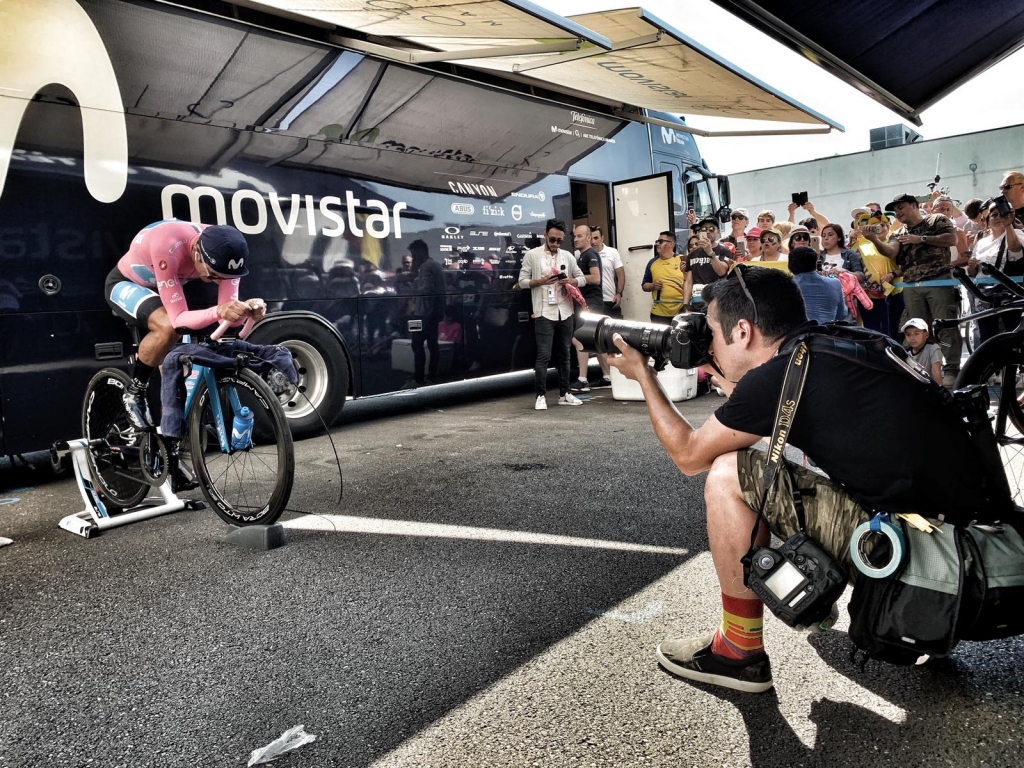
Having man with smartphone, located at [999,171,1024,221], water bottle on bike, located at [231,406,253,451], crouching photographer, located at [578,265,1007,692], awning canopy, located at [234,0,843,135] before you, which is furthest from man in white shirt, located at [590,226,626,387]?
crouching photographer, located at [578,265,1007,692]

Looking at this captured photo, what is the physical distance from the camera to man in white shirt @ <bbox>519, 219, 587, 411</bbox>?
792 centimetres

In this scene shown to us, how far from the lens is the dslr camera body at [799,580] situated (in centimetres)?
194

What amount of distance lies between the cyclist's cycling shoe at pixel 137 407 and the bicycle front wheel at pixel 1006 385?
164 inches

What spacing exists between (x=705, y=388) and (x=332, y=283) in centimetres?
439

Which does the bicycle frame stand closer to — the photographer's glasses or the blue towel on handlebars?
the blue towel on handlebars

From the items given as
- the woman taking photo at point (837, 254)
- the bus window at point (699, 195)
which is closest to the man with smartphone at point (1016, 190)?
the woman taking photo at point (837, 254)

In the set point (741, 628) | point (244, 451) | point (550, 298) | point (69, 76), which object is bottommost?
point (741, 628)

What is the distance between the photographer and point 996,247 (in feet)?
20.0

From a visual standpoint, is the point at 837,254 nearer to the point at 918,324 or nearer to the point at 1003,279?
the point at 918,324

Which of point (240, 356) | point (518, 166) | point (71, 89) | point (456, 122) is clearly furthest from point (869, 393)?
point (518, 166)

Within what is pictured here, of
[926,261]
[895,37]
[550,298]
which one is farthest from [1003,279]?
[550,298]

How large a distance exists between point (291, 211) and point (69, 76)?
1.83m

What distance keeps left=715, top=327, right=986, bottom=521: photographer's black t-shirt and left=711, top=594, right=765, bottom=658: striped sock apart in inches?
18.4

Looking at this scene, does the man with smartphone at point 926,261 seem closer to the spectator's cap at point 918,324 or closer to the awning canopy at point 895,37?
the spectator's cap at point 918,324
